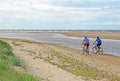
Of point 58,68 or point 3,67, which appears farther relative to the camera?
point 58,68

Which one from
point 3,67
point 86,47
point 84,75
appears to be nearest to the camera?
point 3,67

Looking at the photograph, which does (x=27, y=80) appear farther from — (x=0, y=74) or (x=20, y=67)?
(x=20, y=67)

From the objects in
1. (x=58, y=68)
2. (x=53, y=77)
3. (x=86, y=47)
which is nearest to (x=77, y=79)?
(x=53, y=77)

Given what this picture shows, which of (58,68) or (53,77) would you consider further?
(58,68)

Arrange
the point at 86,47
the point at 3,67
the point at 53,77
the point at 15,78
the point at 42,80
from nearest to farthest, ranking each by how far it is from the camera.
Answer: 1. the point at 15,78
2. the point at 3,67
3. the point at 42,80
4. the point at 53,77
5. the point at 86,47

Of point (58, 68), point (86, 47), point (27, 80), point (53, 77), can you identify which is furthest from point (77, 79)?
point (86, 47)

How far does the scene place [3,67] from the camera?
11547mm

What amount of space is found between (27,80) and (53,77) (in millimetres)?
3749

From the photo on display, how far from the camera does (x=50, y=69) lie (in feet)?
52.7

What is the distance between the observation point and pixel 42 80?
41.2 feet

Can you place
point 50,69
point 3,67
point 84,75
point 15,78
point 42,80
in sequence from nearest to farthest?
point 15,78 → point 3,67 → point 42,80 → point 84,75 → point 50,69

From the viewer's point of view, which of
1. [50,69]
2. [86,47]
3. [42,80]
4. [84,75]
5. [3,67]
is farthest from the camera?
[86,47]

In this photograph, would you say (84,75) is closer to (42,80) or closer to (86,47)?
(42,80)

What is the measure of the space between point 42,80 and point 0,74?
2.66 metres
